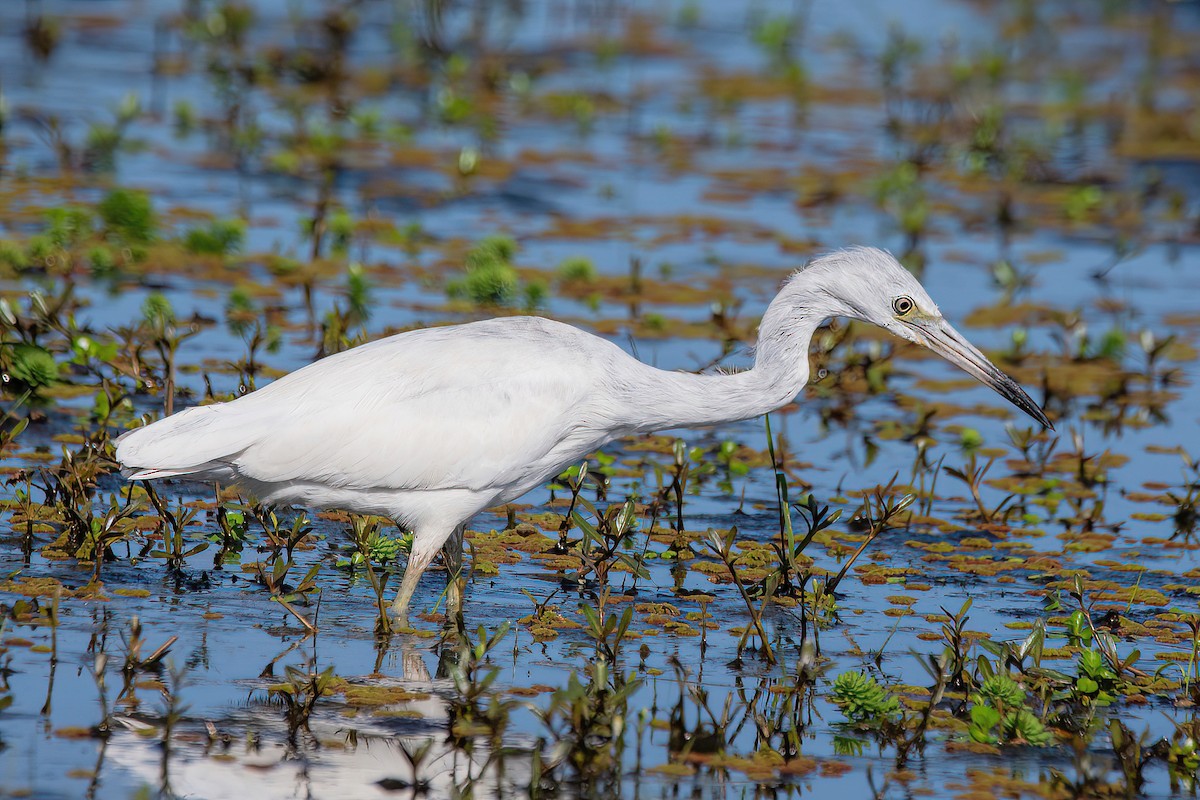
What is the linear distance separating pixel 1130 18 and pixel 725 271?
11315 millimetres

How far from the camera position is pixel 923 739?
16.4ft

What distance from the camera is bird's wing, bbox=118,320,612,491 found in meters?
5.62

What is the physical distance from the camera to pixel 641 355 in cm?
919

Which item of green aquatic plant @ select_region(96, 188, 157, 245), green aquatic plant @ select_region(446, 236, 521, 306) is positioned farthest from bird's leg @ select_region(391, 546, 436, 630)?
green aquatic plant @ select_region(96, 188, 157, 245)

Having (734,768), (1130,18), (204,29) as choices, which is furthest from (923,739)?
(1130,18)

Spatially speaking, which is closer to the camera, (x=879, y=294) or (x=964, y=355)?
(x=879, y=294)

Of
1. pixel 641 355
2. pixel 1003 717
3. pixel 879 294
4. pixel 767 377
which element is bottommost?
pixel 1003 717

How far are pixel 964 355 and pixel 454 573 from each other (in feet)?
7.11

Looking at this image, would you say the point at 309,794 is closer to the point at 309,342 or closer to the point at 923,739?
the point at 923,739

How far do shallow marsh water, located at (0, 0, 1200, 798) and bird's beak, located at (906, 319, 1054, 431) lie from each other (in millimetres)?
603

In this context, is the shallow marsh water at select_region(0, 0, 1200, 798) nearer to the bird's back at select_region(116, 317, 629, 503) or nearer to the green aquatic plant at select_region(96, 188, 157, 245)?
the green aquatic plant at select_region(96, 188, 157, 245)

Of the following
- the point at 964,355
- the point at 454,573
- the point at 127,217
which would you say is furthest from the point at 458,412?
the point at 127,217

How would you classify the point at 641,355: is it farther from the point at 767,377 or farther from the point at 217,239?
the point at 767,377

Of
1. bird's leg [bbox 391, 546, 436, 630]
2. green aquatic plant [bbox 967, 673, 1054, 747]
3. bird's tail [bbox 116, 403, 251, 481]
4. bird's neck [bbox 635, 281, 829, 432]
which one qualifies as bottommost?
green aquatic plant [bbox 967, 673, 1054, 747]
